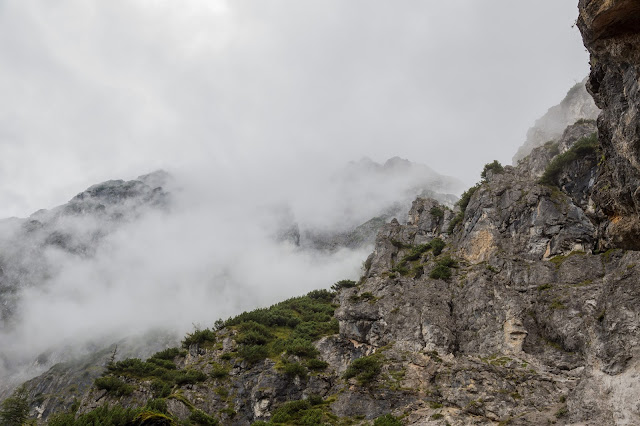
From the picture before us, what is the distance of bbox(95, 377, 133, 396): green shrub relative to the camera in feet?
143

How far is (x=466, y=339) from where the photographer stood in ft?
134

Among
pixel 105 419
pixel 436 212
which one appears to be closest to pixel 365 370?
pixel 105 419

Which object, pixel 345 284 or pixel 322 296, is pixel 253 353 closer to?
pixel 345 284

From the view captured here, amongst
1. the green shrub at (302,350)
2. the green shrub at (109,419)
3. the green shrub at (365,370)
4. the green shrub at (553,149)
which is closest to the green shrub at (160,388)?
the green shrub at (302,350)

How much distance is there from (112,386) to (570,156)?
2731 inches

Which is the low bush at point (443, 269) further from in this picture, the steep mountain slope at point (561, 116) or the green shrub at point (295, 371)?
the steep mountain slope at point (561, 116)

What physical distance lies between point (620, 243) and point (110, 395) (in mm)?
50052

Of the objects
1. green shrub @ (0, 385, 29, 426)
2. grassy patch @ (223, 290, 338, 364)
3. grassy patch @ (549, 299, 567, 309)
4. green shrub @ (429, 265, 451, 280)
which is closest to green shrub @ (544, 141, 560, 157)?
green shrub @ (429, 265, 451, 280)

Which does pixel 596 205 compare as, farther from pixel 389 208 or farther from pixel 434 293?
pixel 389 208

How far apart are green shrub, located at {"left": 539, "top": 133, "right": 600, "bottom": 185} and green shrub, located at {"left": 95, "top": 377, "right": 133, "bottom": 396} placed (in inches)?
2564

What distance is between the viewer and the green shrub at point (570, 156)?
55.3m

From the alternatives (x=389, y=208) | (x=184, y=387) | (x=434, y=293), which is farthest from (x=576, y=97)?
(x=184, y=387)

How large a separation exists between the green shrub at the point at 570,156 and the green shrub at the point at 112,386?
65114 mm

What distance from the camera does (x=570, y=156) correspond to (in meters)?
56.9
